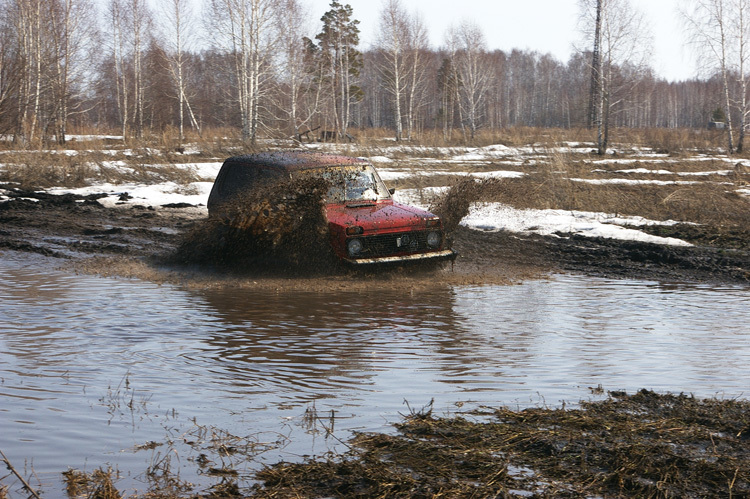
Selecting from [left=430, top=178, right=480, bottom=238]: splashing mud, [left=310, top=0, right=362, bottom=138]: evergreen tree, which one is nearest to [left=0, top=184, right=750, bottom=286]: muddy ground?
[left=430, top=178, right=480, bottom=238]: splashing mud

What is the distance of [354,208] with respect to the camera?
10.2 m

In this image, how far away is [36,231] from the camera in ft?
47.9

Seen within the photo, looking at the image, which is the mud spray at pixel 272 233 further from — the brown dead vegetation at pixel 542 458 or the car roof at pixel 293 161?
the brown dead vegetation at pixel 542 458

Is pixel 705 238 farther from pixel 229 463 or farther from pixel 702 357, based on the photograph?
pixel 229 463

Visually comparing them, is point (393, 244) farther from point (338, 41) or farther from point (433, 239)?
point (338, 41)

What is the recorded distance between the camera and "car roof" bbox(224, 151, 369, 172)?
10.6 m

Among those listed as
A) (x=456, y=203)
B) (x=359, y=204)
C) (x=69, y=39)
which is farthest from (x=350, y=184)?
(x=69, y=39)

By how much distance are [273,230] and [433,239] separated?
2153 millimetres

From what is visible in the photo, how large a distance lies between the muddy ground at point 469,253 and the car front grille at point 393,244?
0.46 metres

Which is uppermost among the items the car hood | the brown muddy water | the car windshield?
the car windshield

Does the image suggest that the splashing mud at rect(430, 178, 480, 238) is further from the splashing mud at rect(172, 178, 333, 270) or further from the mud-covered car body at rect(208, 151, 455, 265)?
the splashing mud at rect(172, 178, 333, 270)

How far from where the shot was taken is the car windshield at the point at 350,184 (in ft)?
34.0

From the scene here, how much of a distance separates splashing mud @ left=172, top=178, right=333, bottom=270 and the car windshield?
0.57ft

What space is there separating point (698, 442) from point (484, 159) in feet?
103
